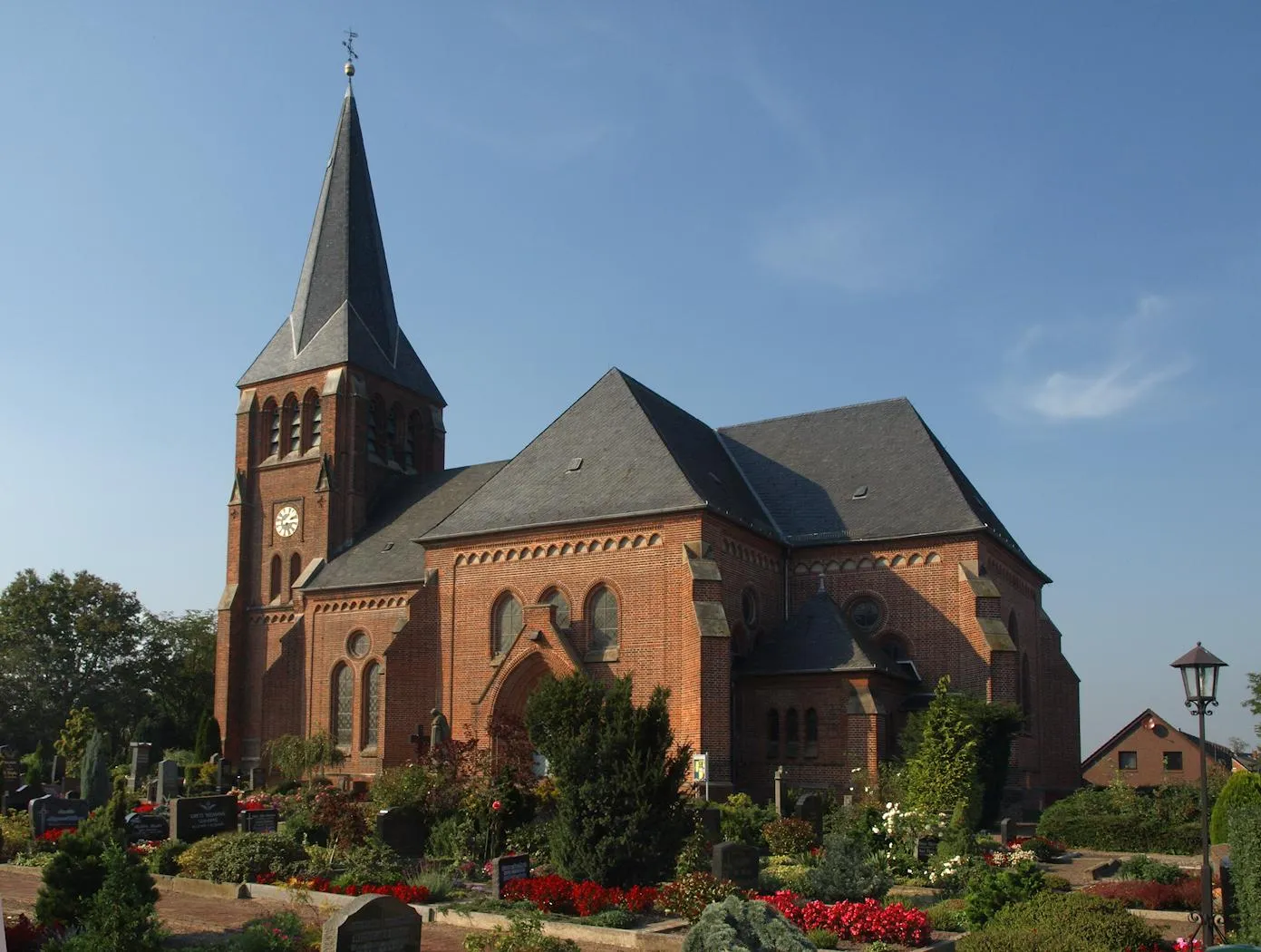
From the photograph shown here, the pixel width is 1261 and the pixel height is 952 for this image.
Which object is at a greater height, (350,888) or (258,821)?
(258,821)

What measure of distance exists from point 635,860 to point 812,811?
9692 millimetres

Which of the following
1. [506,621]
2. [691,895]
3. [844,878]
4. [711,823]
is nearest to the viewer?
[691,895]

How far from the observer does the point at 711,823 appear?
21016mm

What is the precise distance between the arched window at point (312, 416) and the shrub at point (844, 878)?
30525mm

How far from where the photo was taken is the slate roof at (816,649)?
98.3 feet

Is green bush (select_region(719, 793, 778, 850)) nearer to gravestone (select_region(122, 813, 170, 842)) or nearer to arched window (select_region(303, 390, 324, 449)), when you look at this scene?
→ gravestone (select_region(122, 813, 170, 842))

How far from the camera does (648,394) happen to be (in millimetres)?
36562

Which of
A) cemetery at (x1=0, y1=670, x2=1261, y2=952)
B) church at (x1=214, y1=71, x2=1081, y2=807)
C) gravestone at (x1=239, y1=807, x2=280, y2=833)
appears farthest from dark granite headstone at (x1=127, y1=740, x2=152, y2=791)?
gravestone at (x1=239, y1=807, x2=280, y2=833)

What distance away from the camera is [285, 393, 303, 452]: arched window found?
145ft

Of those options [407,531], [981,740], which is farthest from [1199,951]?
[407,531]

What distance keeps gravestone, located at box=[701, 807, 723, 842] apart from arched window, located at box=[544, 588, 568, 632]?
1119 centimetres

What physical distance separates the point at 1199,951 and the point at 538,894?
25.7ft

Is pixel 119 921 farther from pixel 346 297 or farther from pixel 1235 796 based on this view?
pixel 346 297

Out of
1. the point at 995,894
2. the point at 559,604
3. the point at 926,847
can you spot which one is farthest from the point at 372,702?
the point at 995,894
